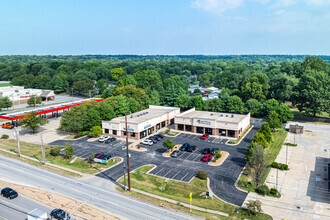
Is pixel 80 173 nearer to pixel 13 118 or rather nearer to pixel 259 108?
pixel 13 118

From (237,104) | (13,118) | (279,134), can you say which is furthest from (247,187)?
(13,118)

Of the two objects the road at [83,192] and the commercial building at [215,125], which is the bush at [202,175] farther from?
the commercial building at [215,125]

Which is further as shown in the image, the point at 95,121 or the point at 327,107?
the point at 327,107

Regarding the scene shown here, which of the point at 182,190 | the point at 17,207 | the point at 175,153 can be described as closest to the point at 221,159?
the point at 175,153

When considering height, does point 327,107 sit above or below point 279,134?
above

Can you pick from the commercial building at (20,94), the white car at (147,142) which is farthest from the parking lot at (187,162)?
the commercial building at (20,94)

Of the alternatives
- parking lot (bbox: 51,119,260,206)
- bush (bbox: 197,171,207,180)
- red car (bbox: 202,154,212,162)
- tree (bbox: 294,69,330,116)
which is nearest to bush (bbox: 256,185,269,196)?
parking lot (bbox: 51,119,260,206)
